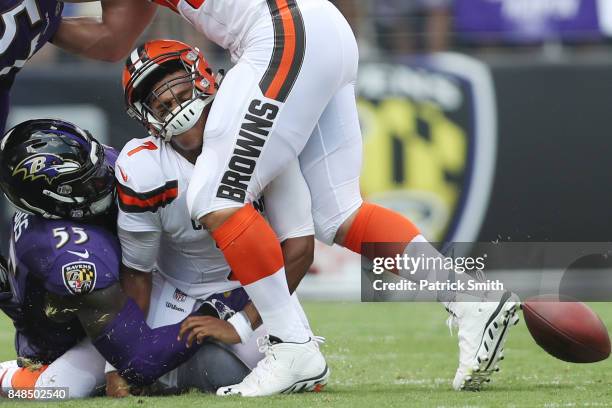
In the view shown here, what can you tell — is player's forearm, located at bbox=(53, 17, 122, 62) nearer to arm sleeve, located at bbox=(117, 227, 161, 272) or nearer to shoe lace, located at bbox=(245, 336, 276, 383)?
arm sleeve, located at bbox=(117, 227, 161, 272)

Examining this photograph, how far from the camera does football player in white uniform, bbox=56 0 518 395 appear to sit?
3.41 metres

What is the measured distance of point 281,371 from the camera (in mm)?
3457

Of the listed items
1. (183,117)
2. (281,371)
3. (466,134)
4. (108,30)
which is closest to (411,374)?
(281,371)

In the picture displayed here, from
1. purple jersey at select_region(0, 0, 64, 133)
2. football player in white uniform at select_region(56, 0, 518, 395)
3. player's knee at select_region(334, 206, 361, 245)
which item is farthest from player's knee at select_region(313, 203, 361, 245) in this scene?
purple jersey at select_region(0, 0, 64, 133)

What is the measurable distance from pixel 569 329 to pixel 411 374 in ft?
2.33

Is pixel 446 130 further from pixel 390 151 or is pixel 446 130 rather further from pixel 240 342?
pixel 240 342

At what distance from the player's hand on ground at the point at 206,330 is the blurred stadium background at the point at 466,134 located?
13.3ft

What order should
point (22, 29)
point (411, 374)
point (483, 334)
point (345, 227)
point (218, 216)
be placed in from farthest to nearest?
point (411, 374) → point (22, 29) → point (345, 227) → point (483, 334) → point (218, 216)

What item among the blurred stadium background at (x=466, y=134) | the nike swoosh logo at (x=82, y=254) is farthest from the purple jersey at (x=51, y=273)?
the blurred stadium background at (x=466, y=134)

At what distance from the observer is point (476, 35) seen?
8375mm

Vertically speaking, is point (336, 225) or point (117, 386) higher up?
point (336, 225)

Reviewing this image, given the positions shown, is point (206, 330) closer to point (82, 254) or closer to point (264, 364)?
point (264, 364)

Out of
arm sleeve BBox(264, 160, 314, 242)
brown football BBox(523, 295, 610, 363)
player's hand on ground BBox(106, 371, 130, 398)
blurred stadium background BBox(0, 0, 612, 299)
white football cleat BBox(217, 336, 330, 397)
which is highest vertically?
arm sleeve BBox(264, 160, 314, 242)

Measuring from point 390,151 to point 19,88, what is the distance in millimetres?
2518
